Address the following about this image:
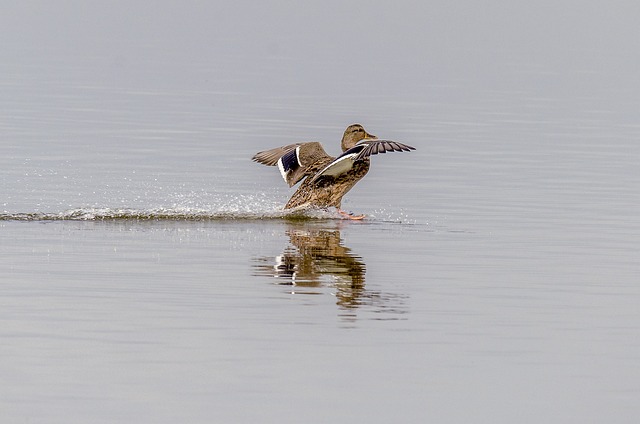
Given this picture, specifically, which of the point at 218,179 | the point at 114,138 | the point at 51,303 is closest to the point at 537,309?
the point at 51,303

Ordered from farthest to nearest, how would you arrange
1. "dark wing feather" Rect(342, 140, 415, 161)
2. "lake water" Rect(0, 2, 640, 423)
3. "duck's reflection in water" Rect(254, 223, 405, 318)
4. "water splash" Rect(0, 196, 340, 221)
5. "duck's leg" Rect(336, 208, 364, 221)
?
"duck's leg" Rect(336, 208, 364, 221)
"dark wing feather" Rect(342, 140, 415, 161)
"water splash" Rect(0, 196, 340, 221)
"duck's reflection in water" Rect(254, 223, 405, 318)
"lake water" Rect(0, 2, 640, 423)

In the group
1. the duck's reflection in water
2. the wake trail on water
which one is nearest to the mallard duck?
the wake trail on water

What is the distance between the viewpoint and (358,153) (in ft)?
59.9

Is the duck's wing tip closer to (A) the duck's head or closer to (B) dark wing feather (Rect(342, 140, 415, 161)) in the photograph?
(B) dark wing feather (Rect(342, 140, 415, 161))

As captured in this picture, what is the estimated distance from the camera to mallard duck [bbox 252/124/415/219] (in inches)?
727

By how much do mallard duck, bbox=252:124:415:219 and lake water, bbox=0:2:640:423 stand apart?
24 centimetres

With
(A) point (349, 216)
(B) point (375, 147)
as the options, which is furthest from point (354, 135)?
(B) point (375, 147)

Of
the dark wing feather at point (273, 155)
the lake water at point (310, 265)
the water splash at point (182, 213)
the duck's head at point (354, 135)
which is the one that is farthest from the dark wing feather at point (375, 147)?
the dark wing feather at point (273, 155)

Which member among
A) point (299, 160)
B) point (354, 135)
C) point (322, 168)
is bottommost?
point (322, 168)

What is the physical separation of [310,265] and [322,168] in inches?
158

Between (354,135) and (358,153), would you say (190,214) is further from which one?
(354,135)

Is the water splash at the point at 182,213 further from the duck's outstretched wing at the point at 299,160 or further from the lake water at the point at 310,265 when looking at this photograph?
the duck's outstretched wing at the point at 299,160

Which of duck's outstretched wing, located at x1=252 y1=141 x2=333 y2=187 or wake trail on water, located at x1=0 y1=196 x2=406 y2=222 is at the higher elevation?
duck's outstretched wing, located at x1=252 y1=141 x2=333 y2=187

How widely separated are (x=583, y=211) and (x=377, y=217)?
2598 mm
